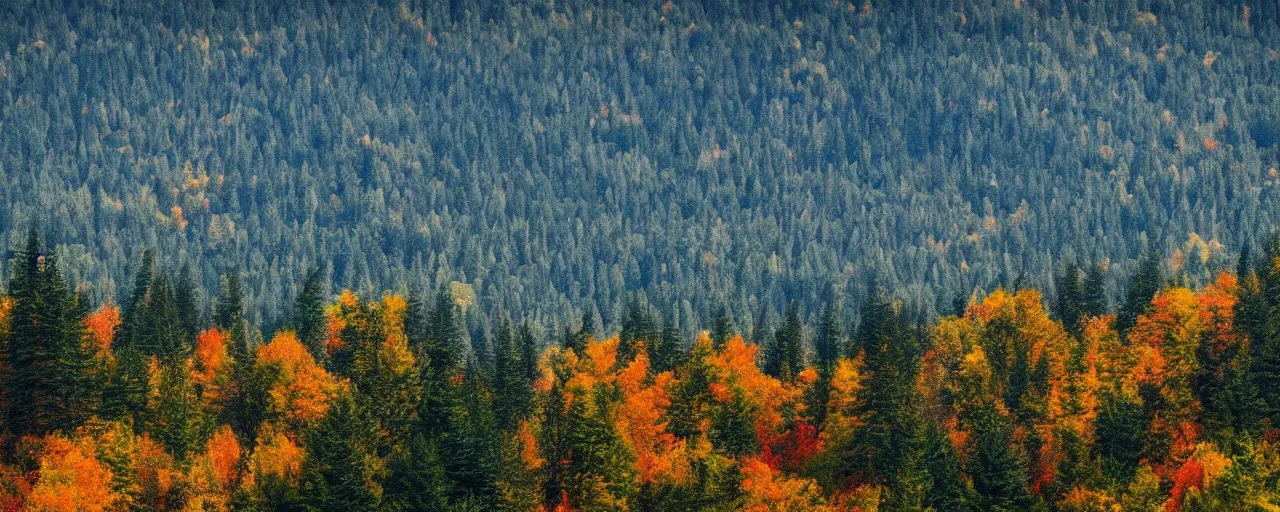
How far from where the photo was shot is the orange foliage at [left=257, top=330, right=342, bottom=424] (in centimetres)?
12094

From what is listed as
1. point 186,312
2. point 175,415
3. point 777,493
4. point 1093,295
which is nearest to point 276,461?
point 175,415

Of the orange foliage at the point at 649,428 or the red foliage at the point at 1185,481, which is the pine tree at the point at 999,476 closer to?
the red foliage at the point at 1185,481

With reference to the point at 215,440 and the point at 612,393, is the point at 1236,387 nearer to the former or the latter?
the point at 612,393

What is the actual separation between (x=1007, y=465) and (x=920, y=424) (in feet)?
21.0

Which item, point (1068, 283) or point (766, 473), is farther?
point (1068, 283)

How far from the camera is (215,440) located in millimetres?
114875

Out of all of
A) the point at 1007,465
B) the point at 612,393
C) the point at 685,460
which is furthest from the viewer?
the point at 612,393

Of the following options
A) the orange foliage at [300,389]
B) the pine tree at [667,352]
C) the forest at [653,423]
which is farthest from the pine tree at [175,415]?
the pine tree at [667,352]

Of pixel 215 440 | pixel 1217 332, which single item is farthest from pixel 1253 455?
pixel 215 440

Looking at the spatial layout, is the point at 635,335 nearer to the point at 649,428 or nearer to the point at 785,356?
the point at 785,356

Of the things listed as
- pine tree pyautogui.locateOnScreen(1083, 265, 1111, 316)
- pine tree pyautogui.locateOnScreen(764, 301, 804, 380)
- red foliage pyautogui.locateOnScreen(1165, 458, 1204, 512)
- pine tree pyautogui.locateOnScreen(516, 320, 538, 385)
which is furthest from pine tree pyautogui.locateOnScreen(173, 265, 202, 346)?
red foliage pyautogui.locateOnScreen(1165, 458, 1204, 512)

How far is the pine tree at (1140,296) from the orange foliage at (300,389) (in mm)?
54569

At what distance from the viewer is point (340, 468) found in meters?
110

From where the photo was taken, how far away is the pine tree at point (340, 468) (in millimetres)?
108750
